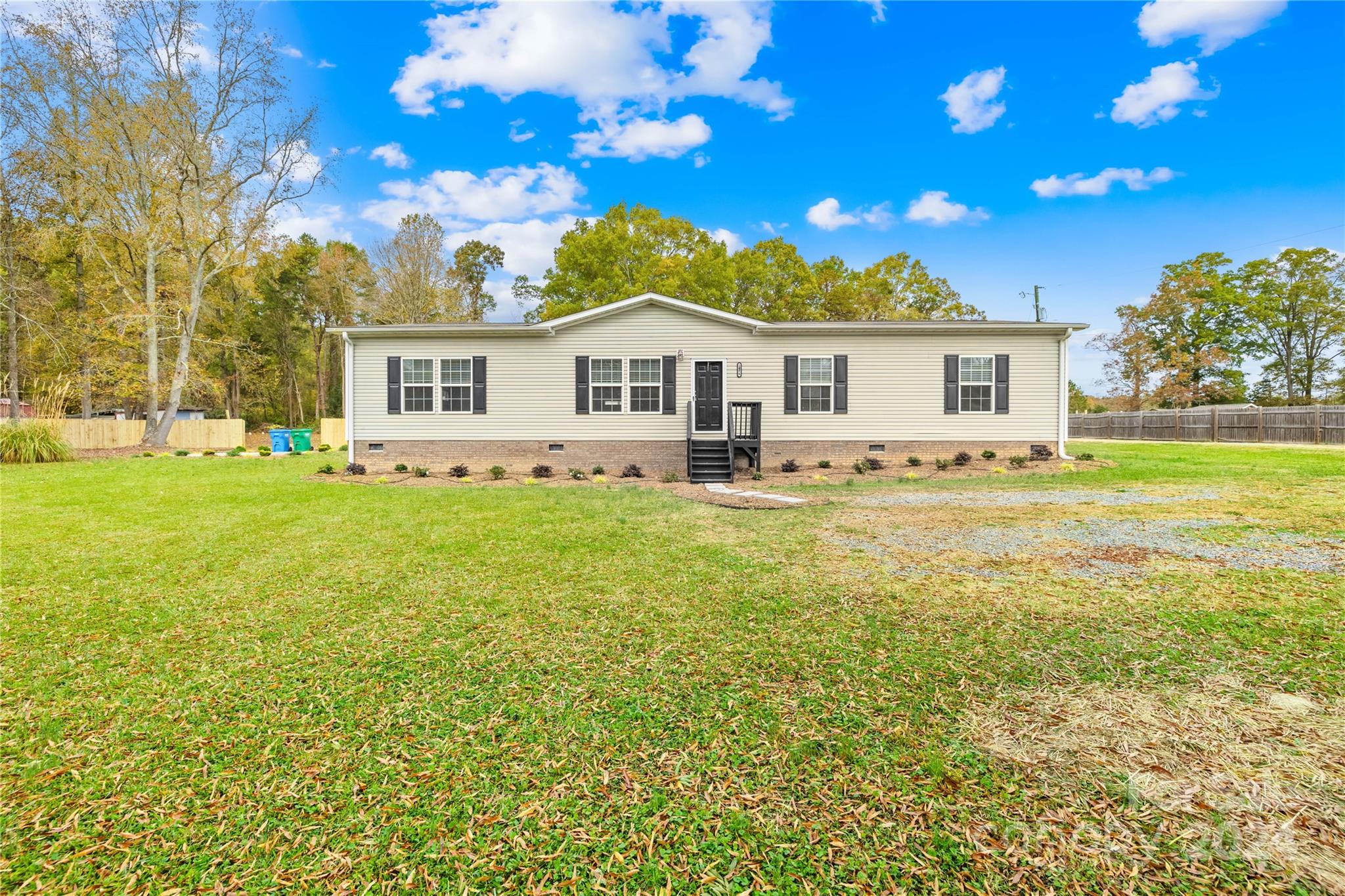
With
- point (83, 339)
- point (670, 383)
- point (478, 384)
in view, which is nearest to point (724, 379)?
point (670, 383)

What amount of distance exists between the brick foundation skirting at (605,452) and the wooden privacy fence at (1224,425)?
14005 millimetres

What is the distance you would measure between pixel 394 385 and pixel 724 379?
25.9 feet

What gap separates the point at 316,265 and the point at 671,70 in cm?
2750

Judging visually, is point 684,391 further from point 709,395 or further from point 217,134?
point 217,134

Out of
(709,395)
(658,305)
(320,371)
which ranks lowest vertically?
(709,395)

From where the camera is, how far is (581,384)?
12.9 metres

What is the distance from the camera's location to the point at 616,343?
1291 centimetres

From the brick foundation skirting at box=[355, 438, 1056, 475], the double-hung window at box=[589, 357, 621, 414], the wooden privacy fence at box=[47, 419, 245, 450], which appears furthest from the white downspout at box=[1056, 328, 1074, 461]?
the wooden privacy fence at box=[47, 419, 245, 450]

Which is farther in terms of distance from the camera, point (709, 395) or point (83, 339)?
point (83, 339)

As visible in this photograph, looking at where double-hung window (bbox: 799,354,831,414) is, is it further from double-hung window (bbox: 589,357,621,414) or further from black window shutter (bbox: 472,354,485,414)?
black window shutter (bbox: 472,354,485,414)

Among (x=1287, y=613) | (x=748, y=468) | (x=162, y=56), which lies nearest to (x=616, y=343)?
(x=748, y=468)

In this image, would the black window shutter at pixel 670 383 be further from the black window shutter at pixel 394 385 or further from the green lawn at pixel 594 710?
the green lawn at pixel 594 710

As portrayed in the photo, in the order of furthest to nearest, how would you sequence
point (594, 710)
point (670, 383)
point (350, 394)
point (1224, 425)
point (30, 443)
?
point (1224, 425), point (670, 383), point (350, 394), point (30, 443), point (594, 710)

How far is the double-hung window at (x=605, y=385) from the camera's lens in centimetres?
1296
